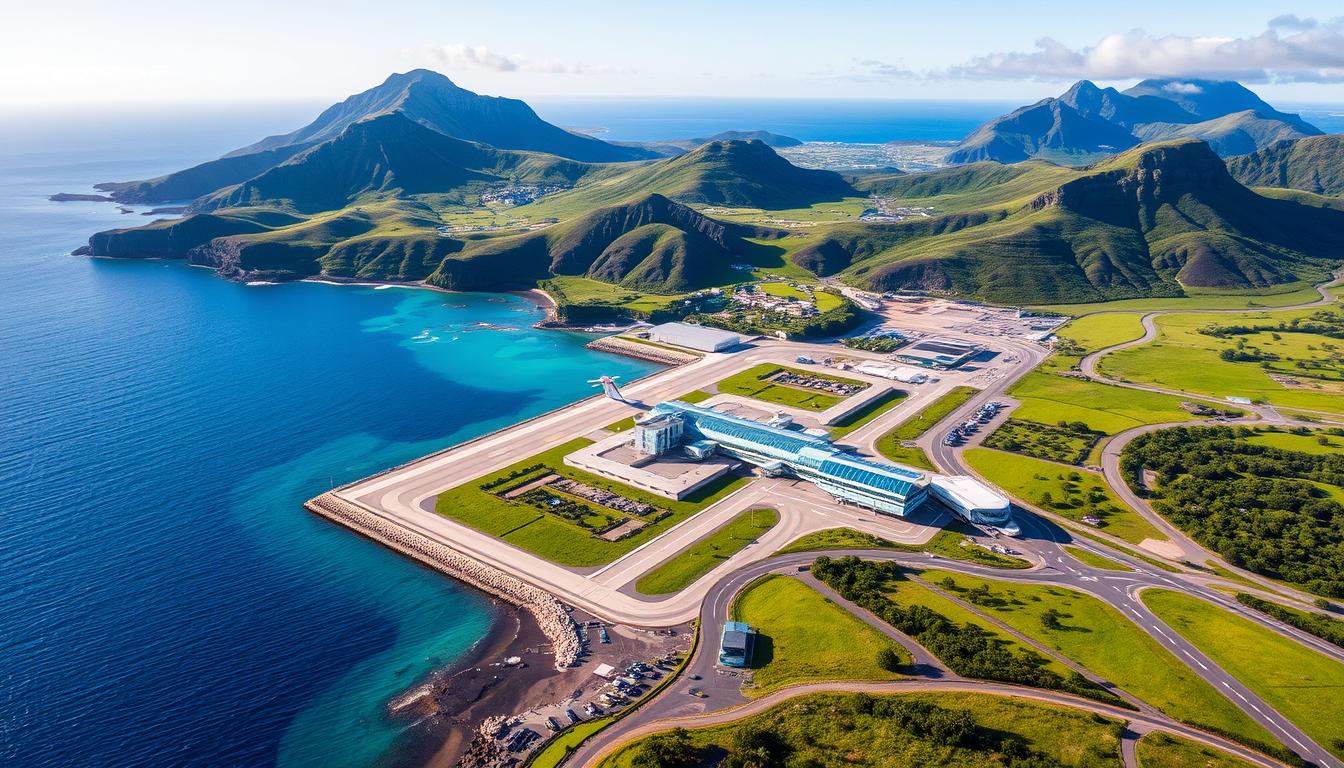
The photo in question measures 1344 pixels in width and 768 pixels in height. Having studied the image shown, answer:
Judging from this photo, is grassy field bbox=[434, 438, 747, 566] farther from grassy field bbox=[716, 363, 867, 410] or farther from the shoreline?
grassy field bbox=[716, 363, 867, 410]

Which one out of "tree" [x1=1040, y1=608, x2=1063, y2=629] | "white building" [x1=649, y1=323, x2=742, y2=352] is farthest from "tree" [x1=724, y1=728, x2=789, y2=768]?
"white building" [x1=649, y1=323, x2=742, y2=352]

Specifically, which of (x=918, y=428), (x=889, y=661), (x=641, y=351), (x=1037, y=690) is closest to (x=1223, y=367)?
(x=918, y=428)

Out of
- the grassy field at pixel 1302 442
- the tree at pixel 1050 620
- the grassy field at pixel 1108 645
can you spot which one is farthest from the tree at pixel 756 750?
the grassy field at pixel 1302 442

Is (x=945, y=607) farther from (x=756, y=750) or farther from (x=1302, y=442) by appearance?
(x=1302, y=442)

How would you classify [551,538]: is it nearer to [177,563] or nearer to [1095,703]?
[177,563]

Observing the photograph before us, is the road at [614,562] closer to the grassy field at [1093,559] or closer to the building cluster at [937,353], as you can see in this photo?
the grassy field at [1093,559]
